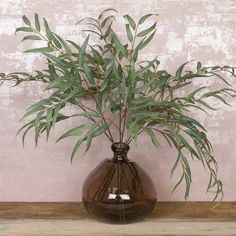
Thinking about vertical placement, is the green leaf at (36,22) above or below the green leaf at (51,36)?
above

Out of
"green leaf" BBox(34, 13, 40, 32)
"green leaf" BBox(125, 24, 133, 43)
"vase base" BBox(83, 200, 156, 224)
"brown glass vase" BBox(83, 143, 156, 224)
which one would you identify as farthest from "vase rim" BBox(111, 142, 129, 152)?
"green leaf" BBox(34, 13, 40, 32)

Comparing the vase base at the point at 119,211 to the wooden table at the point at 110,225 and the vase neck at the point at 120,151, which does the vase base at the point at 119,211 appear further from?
the vase neck at the point at 120,151

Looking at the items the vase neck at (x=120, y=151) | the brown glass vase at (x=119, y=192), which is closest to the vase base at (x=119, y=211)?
the brown glass vase at (x=119, y=192)

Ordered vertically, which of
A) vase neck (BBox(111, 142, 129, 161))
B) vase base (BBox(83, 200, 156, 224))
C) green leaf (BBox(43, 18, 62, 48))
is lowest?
vase base (BBox(83, 200, 156, 224))

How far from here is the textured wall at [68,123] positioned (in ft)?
4.89

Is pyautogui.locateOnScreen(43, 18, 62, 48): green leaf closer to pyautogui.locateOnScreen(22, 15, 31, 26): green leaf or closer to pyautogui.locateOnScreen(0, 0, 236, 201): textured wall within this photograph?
pyautogui.locateOnScreen(22, 15, 31, 26): green leaf

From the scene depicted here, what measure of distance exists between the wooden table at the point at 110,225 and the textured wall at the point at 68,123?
67mm

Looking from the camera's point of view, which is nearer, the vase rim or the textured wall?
the vase rim

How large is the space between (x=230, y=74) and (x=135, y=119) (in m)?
0.44

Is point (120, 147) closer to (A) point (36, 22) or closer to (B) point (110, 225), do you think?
(B) point (110, 225)

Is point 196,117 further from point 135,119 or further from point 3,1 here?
point 3,1

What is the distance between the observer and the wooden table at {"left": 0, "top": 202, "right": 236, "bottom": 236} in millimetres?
1317

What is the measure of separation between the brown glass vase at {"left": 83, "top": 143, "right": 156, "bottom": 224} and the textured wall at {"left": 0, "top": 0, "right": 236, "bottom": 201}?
189 millimetres

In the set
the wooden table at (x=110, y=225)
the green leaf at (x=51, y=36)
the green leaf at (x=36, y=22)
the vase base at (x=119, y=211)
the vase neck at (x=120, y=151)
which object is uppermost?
the green leaf at (x=36, y=22)
